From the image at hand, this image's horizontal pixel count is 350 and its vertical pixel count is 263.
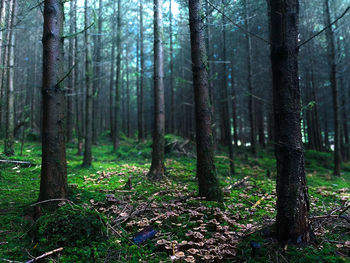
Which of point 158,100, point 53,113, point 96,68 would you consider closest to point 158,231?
point 53,113

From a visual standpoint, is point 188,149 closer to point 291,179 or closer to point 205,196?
point 205,196

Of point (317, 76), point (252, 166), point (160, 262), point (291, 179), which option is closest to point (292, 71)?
point (291, 179)

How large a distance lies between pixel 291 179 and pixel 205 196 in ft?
7.57

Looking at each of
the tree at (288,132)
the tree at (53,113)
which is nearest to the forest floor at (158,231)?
the tree at (288,132)

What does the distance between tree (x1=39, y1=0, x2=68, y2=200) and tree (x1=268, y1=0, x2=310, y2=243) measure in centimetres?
350

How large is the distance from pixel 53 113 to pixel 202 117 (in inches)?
113

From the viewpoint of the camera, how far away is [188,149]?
46.0 feet

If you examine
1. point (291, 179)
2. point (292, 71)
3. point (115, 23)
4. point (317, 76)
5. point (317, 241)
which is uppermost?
point (115, 23)

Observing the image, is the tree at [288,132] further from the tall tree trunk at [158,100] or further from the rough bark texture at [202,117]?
the tall tree trunk at [158,100]

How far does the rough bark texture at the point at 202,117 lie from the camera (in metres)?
4.76

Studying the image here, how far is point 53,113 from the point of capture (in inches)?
154

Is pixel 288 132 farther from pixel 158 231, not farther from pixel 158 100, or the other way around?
pixel 158 100

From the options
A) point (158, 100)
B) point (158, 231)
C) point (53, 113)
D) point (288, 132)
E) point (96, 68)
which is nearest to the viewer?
point (288, 132)

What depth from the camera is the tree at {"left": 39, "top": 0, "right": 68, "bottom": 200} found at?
3830 mm
